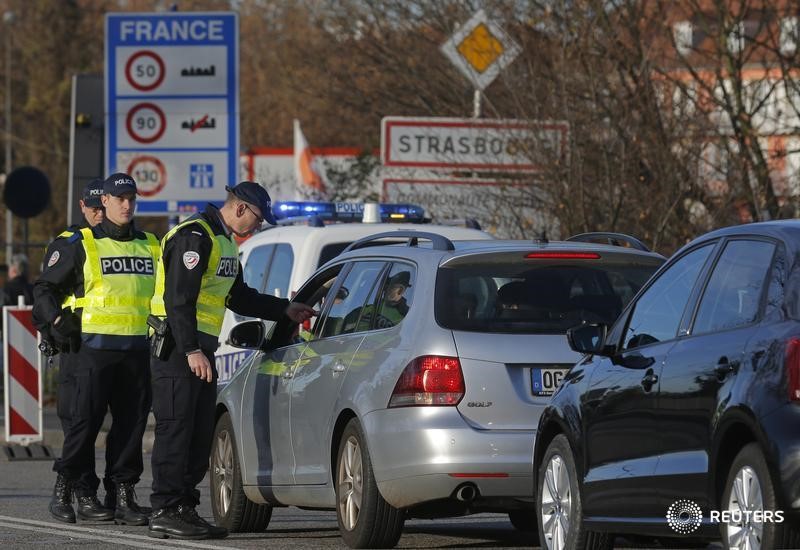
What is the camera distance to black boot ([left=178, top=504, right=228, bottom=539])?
10.4 metres

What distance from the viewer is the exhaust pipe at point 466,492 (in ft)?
29.6

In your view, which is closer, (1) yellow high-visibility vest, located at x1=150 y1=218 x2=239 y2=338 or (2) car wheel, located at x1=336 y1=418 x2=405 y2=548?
(2) car wheel, located at x1=336 y1=418 x2=405 y2=548

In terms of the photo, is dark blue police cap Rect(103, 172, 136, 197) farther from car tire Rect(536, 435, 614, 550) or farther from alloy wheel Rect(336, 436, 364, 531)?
car tire Rect(536, 435, 614, 550)

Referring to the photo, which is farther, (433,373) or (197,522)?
(197,522)

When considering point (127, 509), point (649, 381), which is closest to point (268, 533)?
point (127, 509)

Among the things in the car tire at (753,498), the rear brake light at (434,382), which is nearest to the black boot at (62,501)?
the rear brake light at (434,382)

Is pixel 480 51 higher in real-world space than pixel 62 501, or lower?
higher

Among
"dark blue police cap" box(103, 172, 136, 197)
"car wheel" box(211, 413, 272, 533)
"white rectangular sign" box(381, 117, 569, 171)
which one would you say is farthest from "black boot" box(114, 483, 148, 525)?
"white rectangular sign" box(381, 117, 569, 171)

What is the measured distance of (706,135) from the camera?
18.6m

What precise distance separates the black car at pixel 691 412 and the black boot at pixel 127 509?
3263 mm

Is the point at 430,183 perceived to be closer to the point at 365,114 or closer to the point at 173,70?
the point at 173,70

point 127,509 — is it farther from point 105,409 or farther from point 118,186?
point 118,186

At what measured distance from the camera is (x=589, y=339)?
805cm

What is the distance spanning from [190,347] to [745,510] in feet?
14.2
